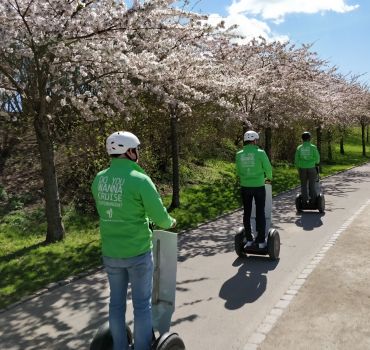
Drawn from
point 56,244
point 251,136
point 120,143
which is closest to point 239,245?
point 251,136

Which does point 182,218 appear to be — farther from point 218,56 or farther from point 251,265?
point 218,56

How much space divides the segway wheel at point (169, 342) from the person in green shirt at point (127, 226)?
107 millimetres

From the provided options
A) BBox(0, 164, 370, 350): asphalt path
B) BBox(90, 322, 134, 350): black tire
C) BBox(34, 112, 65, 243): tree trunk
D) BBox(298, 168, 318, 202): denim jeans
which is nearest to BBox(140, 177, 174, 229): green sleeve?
BBox(90, 322, 134, 350): black tire

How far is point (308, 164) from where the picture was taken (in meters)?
12.1

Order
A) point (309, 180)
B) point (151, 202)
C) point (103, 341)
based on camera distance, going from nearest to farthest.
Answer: point (151, 202) → point (103, 341) → point (309, 180)

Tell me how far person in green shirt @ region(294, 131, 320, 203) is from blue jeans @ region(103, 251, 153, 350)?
8848 mm

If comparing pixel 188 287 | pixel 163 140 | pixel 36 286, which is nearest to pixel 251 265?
pixel 188 287

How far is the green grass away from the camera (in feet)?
22.9

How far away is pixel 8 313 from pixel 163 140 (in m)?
11.5

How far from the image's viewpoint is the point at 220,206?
13.6 metres

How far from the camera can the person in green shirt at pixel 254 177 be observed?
7.70 m

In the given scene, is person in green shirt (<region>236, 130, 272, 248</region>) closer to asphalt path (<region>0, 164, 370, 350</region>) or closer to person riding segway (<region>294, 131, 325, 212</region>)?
asphalt path (<region>0, 164, 370, 350</region>)

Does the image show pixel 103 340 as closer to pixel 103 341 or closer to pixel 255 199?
pixel 103 341

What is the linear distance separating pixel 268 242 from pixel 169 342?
406 cm
